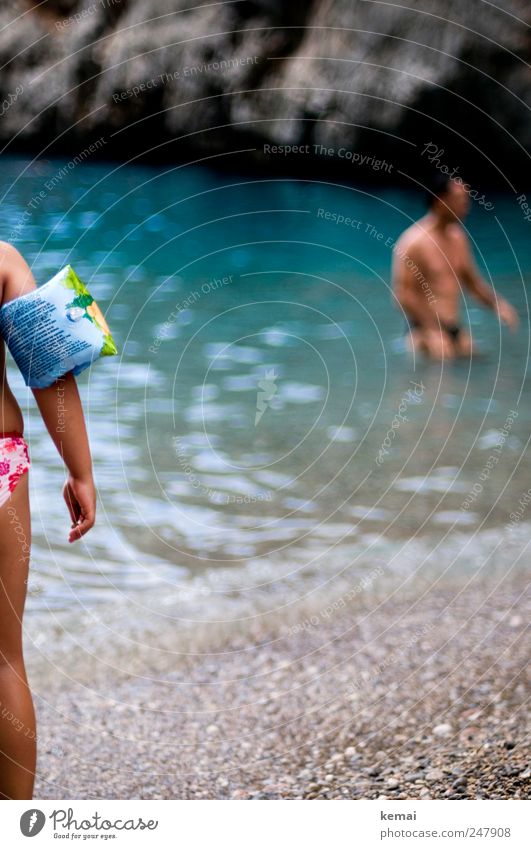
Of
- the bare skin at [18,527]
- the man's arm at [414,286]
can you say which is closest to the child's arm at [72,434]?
the bare skin at [18,527]

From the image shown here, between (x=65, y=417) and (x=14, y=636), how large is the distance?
41cm

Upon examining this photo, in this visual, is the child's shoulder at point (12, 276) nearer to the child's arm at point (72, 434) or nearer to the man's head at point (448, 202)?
the child's arm at point (72, 434)

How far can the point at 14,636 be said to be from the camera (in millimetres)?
1896

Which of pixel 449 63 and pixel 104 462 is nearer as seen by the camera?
pixel 104 462

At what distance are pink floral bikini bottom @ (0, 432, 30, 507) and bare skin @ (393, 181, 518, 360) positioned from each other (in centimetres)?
458

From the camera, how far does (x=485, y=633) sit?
325 centimetres

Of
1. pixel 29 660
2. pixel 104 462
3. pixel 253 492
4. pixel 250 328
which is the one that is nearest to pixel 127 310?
pixel 250 328

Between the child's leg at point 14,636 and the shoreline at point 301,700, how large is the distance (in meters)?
0.59

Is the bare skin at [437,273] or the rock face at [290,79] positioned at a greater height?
the rock face at [290,79]

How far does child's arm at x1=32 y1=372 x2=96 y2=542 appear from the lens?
1872 mm

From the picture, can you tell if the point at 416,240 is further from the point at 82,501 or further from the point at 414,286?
the point at 82,501

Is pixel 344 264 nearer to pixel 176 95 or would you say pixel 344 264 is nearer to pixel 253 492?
pixel 253 492

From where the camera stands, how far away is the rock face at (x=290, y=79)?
13102 mm
